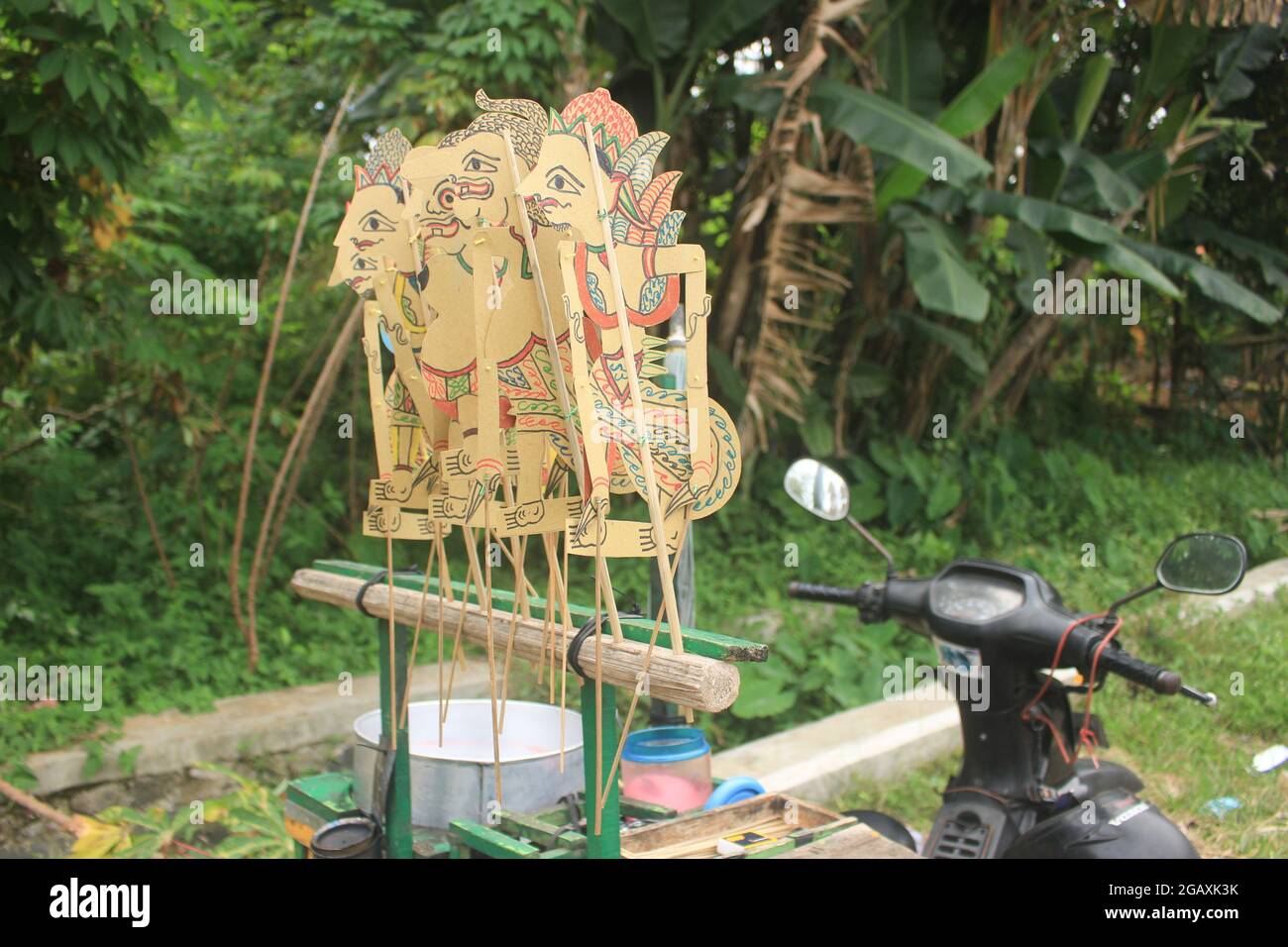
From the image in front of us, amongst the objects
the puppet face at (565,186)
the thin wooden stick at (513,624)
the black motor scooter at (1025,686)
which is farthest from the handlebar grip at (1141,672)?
the puppet face at (565,186)

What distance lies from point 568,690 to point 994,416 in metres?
4.62

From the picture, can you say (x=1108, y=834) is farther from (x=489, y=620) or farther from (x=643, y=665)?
(x=489, y=620)

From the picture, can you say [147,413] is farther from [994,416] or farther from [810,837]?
[994,416]

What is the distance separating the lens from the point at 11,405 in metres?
5.33

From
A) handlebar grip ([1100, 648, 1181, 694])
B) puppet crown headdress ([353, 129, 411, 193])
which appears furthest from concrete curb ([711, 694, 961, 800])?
puppet crown headdress ([353, 129, 411, 193])

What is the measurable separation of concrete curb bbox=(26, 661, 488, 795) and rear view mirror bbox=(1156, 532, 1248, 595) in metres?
2.73

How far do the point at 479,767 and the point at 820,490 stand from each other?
958 millimetres

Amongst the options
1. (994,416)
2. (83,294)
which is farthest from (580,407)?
(994,416)

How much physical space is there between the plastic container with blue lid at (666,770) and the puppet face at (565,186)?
1267 millimetres

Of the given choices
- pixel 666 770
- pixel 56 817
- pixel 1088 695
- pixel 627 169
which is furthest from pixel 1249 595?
pixel 56 817

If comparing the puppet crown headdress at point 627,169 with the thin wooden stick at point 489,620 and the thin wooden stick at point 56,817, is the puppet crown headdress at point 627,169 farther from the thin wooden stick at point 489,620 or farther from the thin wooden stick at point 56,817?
the thin wooden stick at point 56,817

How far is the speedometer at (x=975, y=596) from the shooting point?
2365mm

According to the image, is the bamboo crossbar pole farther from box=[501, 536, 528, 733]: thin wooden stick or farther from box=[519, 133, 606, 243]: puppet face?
box=[519, 133, 606, 243]: puppet face

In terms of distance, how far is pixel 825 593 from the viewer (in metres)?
2.66
